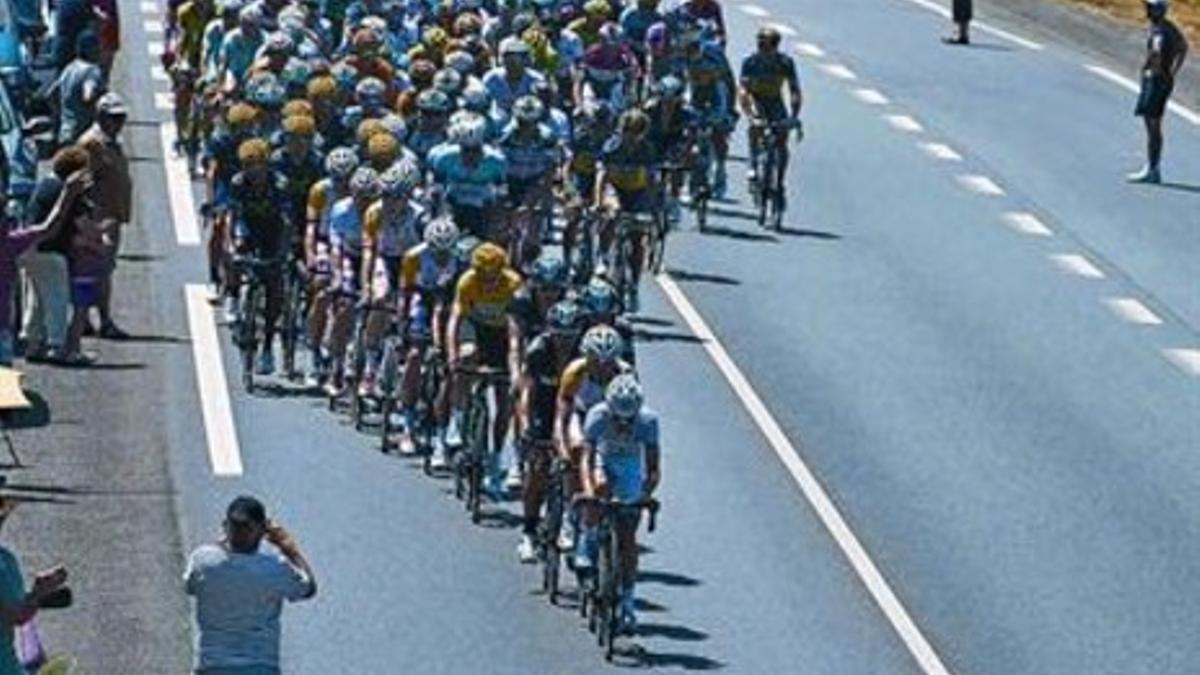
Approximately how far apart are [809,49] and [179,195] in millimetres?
16633

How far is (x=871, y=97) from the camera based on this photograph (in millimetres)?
51719

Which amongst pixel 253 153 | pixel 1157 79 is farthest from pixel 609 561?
pixel 1157 79

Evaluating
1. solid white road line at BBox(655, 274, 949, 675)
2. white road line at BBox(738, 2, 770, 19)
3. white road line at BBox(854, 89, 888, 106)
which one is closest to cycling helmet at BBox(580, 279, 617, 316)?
solid white road line at BBox(655, 274, 949, 675)

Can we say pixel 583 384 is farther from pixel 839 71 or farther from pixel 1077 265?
pixel 839 71

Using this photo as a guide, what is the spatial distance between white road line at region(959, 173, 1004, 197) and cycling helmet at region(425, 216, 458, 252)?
49.8 feet

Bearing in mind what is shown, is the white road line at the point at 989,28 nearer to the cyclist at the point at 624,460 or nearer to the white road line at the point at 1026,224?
the white road line at the point at 1026,224

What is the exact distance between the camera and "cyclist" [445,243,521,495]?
28641 mm

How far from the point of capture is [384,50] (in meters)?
37.5

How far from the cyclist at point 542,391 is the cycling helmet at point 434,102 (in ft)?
23.1

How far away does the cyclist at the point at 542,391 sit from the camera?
89.2 ft

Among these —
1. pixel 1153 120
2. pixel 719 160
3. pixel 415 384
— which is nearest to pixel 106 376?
pixel 415 384

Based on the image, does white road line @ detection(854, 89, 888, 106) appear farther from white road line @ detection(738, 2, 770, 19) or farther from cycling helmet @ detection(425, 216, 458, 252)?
cycling helmet @ detection(425, 216, 458, 252)

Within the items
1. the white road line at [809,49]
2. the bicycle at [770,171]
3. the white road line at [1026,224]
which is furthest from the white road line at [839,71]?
the bicycle at [770,171]

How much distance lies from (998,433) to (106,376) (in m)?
6.46
